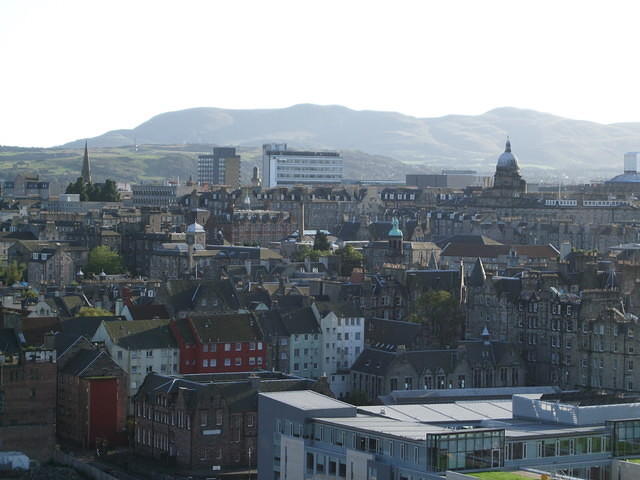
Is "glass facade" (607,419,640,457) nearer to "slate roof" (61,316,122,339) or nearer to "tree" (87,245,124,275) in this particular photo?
"slate roof" (61,316,122,339)

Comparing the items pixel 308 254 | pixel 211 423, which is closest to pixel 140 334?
pixel 211 423

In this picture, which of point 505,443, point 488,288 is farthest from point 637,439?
point 488,288

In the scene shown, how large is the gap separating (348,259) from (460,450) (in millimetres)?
93194

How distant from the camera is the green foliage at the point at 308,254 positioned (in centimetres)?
17032

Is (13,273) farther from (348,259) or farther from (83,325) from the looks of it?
(83,325)

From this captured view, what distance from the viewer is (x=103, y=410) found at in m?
100

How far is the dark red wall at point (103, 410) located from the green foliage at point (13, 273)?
62517 mm

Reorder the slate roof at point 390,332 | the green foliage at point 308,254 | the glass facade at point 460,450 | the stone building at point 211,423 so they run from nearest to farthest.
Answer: the glass facade at point 460,450, the stone building at point 211,423, the slate roof at point 390,332, the green foliage at point 308,254

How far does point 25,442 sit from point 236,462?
41.6ft

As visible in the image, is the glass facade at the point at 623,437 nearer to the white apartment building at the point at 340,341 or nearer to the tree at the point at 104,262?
the white apartment building at the point at 340,341

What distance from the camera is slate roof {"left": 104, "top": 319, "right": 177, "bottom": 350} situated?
10919cm

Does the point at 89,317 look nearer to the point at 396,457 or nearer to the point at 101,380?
the point at 101,380

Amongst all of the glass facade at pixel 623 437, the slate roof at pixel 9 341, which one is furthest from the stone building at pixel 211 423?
the glass facade at pixel 623 437

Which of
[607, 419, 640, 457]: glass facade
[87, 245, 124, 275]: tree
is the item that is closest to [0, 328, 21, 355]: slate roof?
[607, 419, 640, 457]: glass facade
